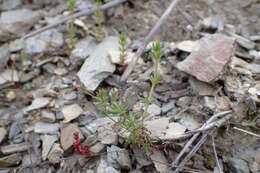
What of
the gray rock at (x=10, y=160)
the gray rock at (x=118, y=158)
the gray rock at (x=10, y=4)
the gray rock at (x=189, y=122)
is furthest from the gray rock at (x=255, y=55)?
the gray rock at (x=10, y=4)

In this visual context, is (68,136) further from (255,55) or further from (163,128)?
(255,55)

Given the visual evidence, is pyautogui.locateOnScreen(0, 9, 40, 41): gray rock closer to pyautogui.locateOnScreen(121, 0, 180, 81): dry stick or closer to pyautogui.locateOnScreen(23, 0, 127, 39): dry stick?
pyautogui.locateOnScreen(23, 0, 127, 39): dry stick

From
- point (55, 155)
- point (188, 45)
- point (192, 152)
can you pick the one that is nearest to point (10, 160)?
point (55, 155)

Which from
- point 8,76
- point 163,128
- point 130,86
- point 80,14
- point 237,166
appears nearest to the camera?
point 237,166

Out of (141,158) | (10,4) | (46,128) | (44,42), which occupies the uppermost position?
(10,4)

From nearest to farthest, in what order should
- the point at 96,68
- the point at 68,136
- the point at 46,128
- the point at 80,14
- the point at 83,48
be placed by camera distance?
1. the point at 68,136
2. the point at 46,128
3. the point at 96,68
4. the point at 83,48
5. the point at 80,14

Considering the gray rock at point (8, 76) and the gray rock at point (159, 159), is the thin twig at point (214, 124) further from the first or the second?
the gray rock at point (8, 76)

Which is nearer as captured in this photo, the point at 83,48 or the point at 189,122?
the point at 189,122

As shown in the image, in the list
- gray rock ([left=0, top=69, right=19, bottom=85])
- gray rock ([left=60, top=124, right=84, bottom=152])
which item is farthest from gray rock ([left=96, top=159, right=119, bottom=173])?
gray rock ([left=0, top=69, right=19, bottom=85])
